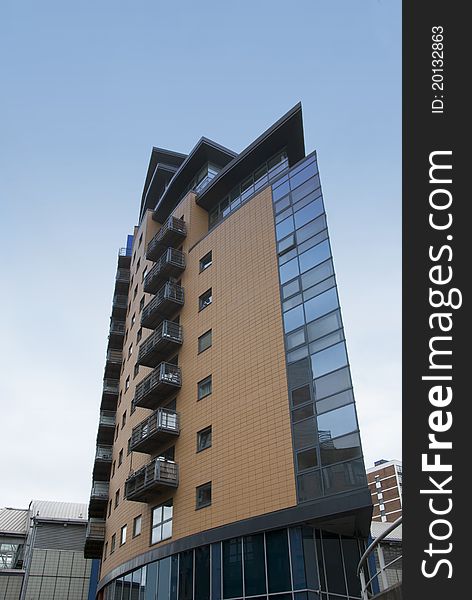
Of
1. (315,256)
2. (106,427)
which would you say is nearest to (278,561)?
(315,256)

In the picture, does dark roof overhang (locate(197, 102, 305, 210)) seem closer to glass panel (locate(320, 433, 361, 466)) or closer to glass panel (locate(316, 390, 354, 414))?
glass panel (locate(316, 390, 354, 414))

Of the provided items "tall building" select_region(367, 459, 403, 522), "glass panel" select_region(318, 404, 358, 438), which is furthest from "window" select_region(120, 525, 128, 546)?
"tall building" select_region(367, 459, 403, 522)

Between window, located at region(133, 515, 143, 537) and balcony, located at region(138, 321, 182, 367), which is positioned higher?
balcony, located at region(138, 321, 182, 367)

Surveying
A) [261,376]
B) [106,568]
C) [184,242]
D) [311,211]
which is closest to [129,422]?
[106,568]

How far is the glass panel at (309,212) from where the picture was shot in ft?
85.3

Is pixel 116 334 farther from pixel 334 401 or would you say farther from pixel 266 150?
pixel 334 401

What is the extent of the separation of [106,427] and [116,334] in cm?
785

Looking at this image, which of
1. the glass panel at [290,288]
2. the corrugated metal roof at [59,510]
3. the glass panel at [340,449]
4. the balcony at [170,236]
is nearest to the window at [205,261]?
the balcony at [170,236]

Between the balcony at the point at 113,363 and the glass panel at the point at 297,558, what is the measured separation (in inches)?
1167

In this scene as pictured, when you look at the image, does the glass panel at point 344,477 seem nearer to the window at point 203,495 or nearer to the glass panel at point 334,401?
the glass panel at point 334,401

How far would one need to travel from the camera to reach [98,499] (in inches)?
1547

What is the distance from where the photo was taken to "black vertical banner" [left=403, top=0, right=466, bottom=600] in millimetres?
Result: 5180

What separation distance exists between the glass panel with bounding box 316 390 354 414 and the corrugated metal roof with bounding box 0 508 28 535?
44.3 metres

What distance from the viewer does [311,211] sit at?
2625cm
